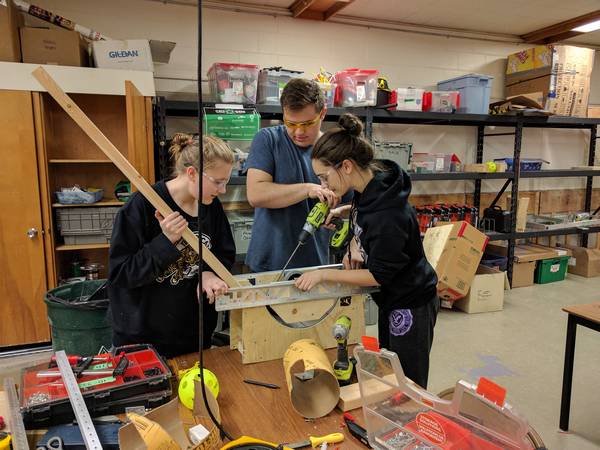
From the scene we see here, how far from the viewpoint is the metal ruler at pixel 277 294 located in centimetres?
128

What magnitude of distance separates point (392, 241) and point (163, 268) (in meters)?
0.73

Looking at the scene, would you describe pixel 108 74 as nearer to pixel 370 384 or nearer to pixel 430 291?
pixel 430 291

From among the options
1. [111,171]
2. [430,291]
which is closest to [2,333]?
[111,171]

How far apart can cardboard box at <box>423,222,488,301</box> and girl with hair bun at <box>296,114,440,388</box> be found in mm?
2330

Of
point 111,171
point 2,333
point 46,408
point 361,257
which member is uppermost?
point 111,171

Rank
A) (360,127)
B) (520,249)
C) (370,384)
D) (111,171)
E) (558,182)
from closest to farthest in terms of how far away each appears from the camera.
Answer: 1. (370,384)
2. (360,127)
3. (111,171)
4. (520,249)
5. (558,182)

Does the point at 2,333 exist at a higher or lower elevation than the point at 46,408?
lower

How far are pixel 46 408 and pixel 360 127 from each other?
119 cm

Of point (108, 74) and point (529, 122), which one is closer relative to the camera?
point (108, 74)

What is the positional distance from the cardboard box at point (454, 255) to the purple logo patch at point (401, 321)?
2358 millimetres

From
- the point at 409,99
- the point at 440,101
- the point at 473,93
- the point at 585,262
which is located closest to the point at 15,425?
the point at 409,99

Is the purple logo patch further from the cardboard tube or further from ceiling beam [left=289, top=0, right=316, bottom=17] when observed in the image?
ceiling beam [left=289, top=0, right=316, bottom=17]

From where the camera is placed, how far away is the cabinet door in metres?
2.96

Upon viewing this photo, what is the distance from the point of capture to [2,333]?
3104 millimetres
